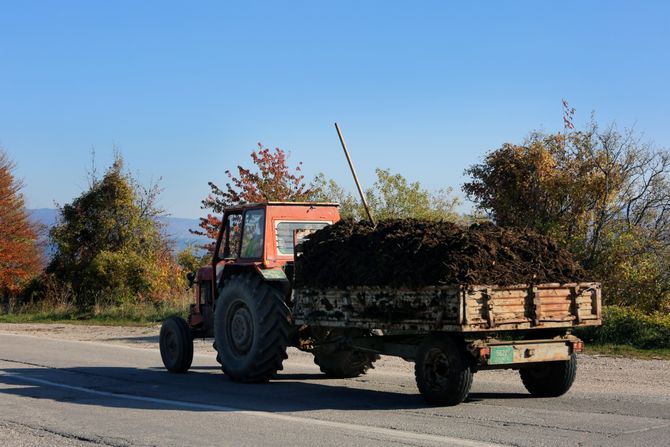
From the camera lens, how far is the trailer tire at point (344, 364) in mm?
13406

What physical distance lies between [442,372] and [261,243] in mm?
4078

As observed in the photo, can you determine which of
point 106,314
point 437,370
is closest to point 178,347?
point 437,370

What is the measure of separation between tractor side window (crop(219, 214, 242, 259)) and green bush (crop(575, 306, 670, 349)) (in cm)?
754

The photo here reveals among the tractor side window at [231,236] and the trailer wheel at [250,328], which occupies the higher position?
the tractor side window at [231,236]

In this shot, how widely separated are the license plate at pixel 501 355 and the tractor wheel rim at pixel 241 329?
159 inches

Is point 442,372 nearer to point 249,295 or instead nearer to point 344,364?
point 249,295

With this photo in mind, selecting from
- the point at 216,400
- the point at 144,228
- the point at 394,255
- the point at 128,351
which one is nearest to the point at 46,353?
the point at 128,351

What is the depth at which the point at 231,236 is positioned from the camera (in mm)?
13945

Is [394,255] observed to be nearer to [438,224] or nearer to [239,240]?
[438,224]

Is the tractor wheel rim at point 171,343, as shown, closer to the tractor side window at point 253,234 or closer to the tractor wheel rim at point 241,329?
the tractor wheel rim at point 241,329

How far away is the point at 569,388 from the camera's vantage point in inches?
439

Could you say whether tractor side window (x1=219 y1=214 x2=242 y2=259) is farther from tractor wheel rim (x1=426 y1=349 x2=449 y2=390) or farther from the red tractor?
tractor wheel rim (x1=426 y1=349 x2=449 y2=390)

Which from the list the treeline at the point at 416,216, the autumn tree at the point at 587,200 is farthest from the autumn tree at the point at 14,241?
the autumn tree at the point at 587,200

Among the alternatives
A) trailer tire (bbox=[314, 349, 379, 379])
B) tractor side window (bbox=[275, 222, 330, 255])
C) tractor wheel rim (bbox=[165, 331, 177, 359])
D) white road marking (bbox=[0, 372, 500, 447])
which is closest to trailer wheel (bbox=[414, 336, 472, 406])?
white road marking (bbox=[0, 372, 500, 447])
